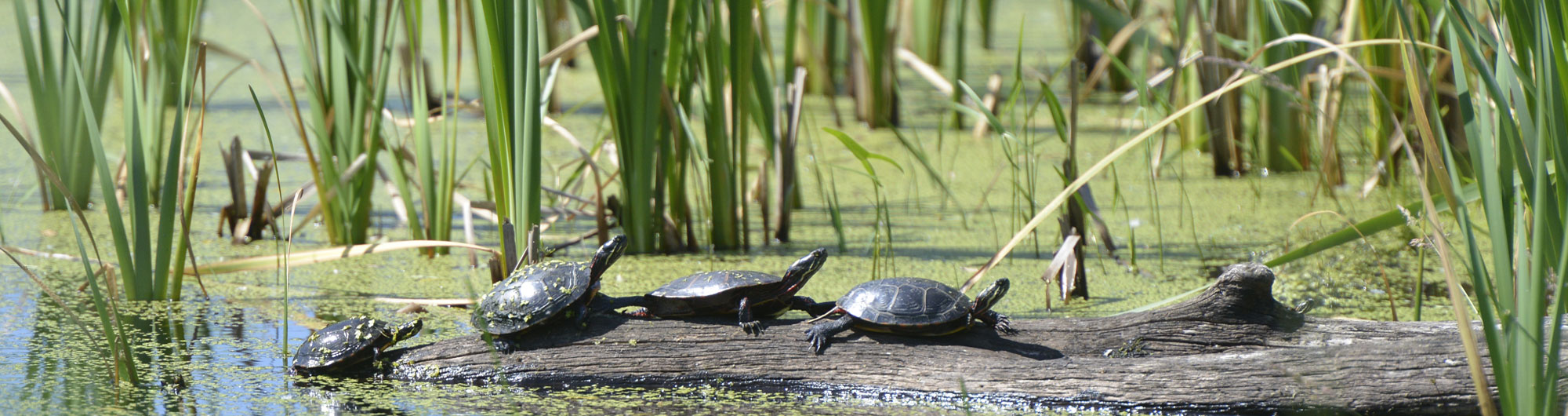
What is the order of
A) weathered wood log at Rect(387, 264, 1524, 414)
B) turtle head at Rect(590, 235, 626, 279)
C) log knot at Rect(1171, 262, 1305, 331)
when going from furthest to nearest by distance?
1. turtle head at Rect(590, 235, 626, 279)
2. log knot at Rect(1171, 262, 1305, 331)
3. weathered wood log at Rect(387, 264, 1524, 414)

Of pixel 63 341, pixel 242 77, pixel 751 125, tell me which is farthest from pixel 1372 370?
pixel 242 77

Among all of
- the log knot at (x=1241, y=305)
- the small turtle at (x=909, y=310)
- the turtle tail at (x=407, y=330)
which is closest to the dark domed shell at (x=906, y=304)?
the small turtle at (x=909, y=310)

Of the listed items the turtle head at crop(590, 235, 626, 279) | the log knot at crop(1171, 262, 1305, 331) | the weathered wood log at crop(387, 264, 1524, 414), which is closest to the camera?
the weathered wood log at crop(387, 264, 1524, 414)

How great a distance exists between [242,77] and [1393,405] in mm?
4467

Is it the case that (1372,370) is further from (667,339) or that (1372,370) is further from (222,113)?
(222,113)

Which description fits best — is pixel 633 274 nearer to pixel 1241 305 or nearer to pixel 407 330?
pixel 407 330

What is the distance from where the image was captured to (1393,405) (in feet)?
5.06

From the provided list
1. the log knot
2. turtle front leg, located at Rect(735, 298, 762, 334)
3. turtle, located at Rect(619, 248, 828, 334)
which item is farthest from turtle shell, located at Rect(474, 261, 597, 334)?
the log knot

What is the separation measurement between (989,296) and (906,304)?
12 centimetres

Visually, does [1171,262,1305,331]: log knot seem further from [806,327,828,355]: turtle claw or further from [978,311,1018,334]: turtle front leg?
[806,327,828,355]: turtle claw

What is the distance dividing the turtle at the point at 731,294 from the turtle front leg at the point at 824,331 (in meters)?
0.09

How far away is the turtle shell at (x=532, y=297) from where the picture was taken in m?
1.72

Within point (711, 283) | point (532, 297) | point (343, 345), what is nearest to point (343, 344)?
point (343, 345)

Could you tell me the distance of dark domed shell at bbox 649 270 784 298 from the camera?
1754 millimetres
